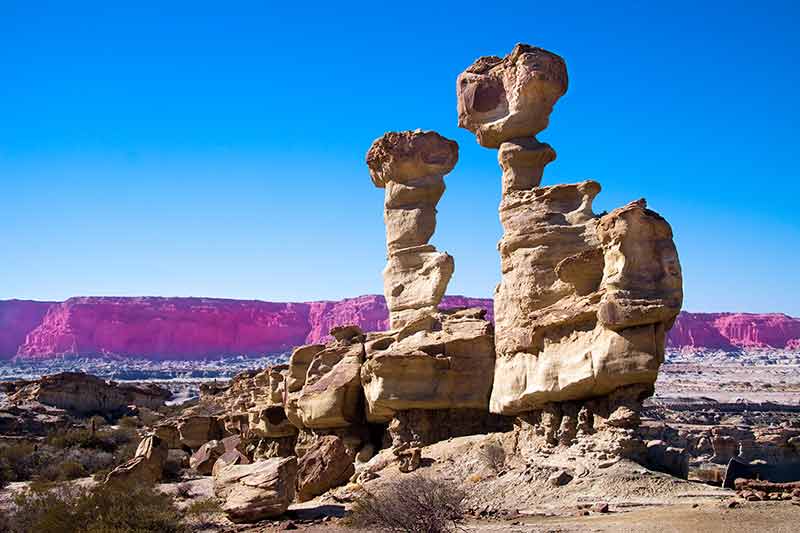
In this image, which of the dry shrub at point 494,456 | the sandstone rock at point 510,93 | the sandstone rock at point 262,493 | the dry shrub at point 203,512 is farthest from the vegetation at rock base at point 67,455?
the sandstone rock at point 510,93

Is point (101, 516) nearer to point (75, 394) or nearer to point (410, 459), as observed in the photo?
point (410, 459)

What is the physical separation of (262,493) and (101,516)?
→ 9.17ft

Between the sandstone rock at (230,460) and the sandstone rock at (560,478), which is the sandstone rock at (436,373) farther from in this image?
the sandstone rock at (230,460)

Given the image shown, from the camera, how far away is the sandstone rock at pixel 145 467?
806 inches

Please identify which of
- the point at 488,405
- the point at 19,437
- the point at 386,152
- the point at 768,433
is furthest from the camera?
the point at 19,437

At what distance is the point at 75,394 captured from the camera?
153 feet

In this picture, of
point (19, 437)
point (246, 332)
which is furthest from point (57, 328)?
point (19, 437)

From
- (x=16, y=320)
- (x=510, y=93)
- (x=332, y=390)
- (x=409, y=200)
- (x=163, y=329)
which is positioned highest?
(x=510, y=93)

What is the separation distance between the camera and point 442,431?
1969cm

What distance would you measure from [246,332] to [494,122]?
426ft

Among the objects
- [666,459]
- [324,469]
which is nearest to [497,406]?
[666,459]

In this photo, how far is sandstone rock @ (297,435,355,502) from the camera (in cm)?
1919

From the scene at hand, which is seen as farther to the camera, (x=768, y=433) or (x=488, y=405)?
(x=768, y=433)

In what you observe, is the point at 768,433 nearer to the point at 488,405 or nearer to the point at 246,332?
the point at 488,405
